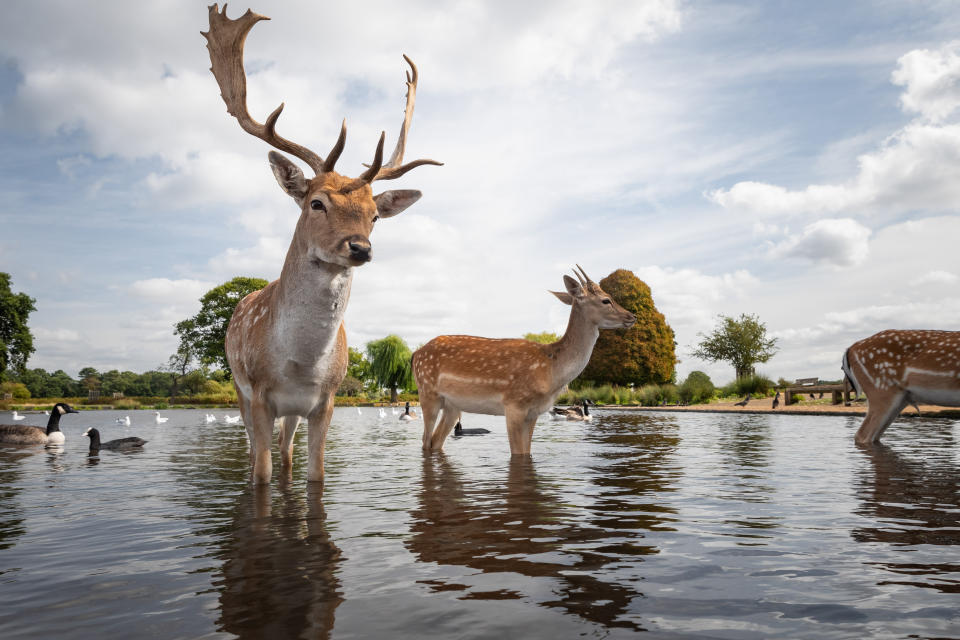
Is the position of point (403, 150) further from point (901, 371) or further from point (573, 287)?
point (901, 371)

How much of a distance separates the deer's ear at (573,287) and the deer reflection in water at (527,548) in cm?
402

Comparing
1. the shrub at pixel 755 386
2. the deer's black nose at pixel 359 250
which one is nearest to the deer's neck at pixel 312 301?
the deer's black nose at pixel 359 250

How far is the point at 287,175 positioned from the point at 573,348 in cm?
500

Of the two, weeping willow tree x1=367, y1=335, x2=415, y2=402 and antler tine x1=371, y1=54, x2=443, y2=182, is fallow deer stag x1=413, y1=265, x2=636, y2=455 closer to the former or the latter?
antler tine x1=371, y1=54, x2=443, y2=182

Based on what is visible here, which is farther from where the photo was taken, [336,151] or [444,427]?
[444,427]

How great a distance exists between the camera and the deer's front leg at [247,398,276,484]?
5760 millimetres

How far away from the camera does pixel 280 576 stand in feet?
10.2

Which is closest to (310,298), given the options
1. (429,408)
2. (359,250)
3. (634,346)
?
(359,250)

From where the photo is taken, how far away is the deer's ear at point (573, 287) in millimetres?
9500

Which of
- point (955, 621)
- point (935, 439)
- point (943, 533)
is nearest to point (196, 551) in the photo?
point (955, 621)

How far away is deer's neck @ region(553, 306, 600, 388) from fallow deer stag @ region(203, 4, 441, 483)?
3643 mm

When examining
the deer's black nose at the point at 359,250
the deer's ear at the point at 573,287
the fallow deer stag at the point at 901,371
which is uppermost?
the deer's ear at the point at 573,287

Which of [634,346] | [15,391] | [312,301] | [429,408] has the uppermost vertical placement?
→ [634,346]

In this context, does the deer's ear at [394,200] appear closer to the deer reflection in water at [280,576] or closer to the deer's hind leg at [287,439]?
the deer reflection in water at [280,576]
